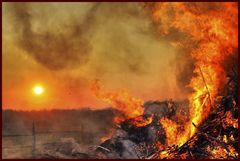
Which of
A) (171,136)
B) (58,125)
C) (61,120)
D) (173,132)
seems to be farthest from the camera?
(61,120)

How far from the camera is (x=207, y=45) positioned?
778 inches

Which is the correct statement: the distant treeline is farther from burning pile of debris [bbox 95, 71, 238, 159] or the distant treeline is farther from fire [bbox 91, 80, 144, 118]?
burning pile of debris [bbox 95, 71, 238, 159]

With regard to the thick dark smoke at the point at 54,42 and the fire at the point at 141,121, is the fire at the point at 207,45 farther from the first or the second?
the thick dark smoke at the point at 54,42

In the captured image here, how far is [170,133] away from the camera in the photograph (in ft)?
65.6

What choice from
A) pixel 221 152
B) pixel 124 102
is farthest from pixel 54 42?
pixel 221 152

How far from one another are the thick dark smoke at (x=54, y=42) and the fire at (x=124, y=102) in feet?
12.5

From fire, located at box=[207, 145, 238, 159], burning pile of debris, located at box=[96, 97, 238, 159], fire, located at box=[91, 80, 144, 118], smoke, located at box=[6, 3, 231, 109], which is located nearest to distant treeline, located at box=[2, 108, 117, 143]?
smoke, located at box=[6, 3, 231, 109]

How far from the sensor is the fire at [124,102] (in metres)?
24.0

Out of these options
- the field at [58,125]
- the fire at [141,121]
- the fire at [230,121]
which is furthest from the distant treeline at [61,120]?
the fire at [230,121]

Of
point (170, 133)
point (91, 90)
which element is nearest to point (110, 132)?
point (91, 90)

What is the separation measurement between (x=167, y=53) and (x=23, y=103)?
1145 centimetres

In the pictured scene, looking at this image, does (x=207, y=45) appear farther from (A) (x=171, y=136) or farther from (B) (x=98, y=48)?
(B) (x=98, y=48)

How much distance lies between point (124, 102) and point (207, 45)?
23.8 feet

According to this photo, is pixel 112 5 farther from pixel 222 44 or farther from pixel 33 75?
pixel 222 44
